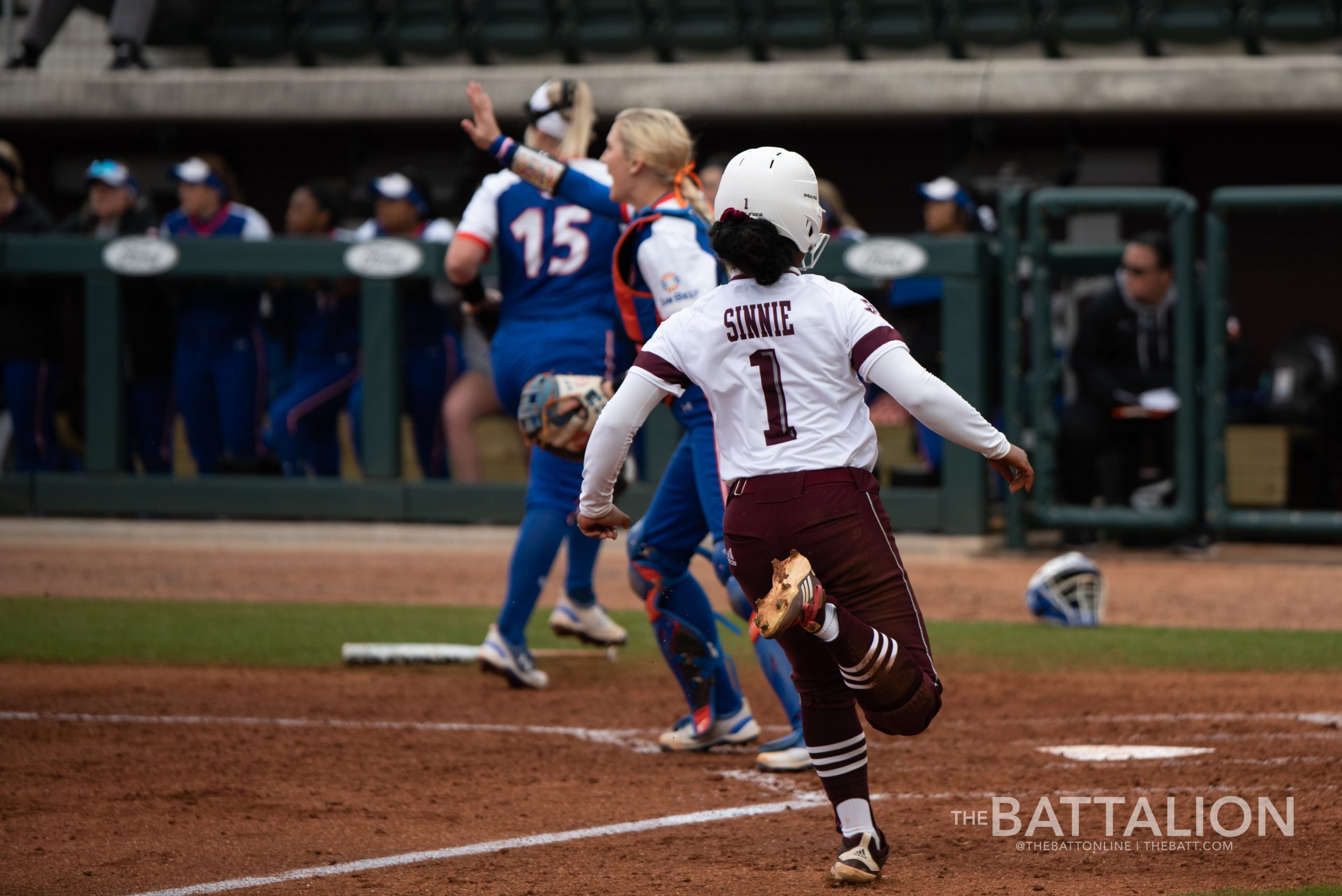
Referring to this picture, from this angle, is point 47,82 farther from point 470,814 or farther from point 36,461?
point 470,814

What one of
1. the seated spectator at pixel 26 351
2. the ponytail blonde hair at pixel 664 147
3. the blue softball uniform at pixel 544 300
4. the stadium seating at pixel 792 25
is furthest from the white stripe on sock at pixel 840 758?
the stadium seating at pixel 792 25

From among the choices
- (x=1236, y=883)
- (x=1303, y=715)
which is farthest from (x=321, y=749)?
(x=1303, y=715)

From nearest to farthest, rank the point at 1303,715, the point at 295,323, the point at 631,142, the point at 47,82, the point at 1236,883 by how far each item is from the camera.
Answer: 1. the point at 1236,883
2. the point at 631,142
3. the point at 1303,715
4. the point at 295,323
5. the point at 47,82

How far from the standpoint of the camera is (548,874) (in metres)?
3.96

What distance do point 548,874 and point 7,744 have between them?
2.45 m

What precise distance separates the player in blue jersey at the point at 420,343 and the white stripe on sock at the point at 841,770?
7479mm

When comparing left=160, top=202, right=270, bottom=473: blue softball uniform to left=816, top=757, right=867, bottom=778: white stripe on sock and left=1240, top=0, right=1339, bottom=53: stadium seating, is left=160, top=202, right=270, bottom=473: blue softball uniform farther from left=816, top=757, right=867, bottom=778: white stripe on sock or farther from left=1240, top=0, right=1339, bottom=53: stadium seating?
left=1240, top=0, right=1339, bottom=53: stadium seating

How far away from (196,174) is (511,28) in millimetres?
5264

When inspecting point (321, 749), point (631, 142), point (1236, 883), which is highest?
point (631, 142)

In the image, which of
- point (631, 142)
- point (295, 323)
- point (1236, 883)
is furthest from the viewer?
point (295, 323)

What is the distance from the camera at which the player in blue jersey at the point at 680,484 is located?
17.0 ft

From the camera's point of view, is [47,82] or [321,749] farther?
[47,82]

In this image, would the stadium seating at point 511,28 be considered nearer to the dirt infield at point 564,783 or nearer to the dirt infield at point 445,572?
the dirt infield at point 445,572

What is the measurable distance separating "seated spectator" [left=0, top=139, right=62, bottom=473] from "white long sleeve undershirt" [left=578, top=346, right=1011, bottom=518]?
27.6ft
